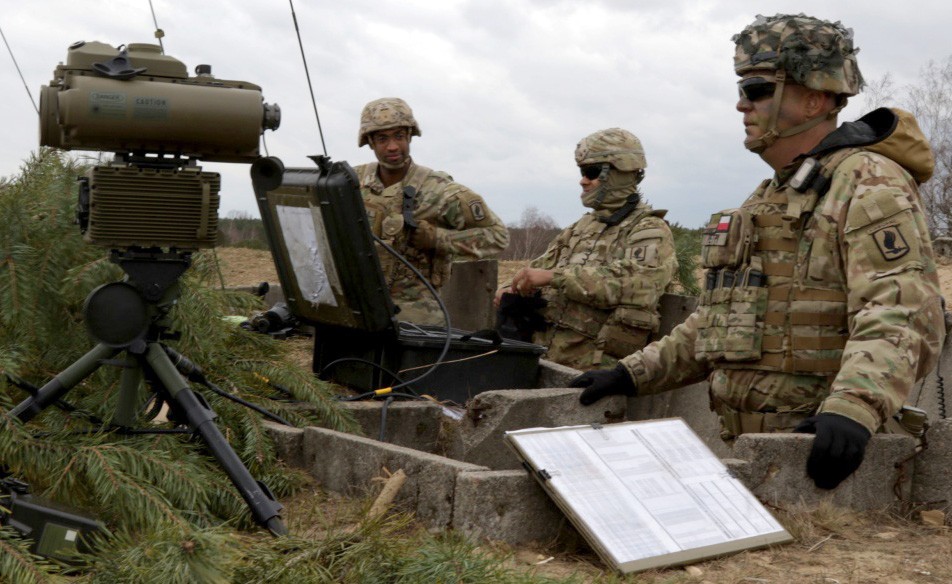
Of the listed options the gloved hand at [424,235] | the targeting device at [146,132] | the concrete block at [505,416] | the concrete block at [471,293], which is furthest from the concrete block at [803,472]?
the concrete block at [471,293]

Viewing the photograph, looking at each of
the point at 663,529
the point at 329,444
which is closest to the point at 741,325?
the point at 663,529

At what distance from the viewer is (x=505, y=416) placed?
4.52m

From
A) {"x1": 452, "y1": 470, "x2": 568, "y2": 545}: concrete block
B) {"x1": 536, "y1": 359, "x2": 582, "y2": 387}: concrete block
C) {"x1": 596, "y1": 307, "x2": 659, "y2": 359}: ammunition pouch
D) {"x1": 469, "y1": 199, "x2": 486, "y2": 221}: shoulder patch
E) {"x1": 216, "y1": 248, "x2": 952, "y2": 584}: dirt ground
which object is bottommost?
{"x1": 216, "y1": 248, "x2": 952, "y2": 584}: dirt ground

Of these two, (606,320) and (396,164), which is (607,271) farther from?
(396,164)

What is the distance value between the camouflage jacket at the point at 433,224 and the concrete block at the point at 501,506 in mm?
3582

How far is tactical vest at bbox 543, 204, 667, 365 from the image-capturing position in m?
6.68

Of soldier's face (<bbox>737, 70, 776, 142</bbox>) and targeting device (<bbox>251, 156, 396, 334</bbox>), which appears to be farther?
targeting device (<bbox>251, 156, 396, 334</bbox>)

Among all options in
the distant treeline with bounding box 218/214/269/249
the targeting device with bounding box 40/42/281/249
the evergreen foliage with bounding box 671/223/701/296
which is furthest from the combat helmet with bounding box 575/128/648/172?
the distant treeline with bounding box 218/214/269/249

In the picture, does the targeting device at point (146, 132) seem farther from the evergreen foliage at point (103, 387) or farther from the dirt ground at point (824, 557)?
the dirt ground at point (824, 557)

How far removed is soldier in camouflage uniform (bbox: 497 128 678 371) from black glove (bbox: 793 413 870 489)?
10.0ft

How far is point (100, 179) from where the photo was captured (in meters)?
3.41

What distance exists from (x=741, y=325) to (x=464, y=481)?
126cm

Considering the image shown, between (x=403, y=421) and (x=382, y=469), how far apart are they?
921mm

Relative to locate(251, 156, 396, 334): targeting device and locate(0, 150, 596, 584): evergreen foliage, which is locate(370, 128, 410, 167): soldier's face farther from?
locate(0, 150, 596, 584): evergreen foliage
